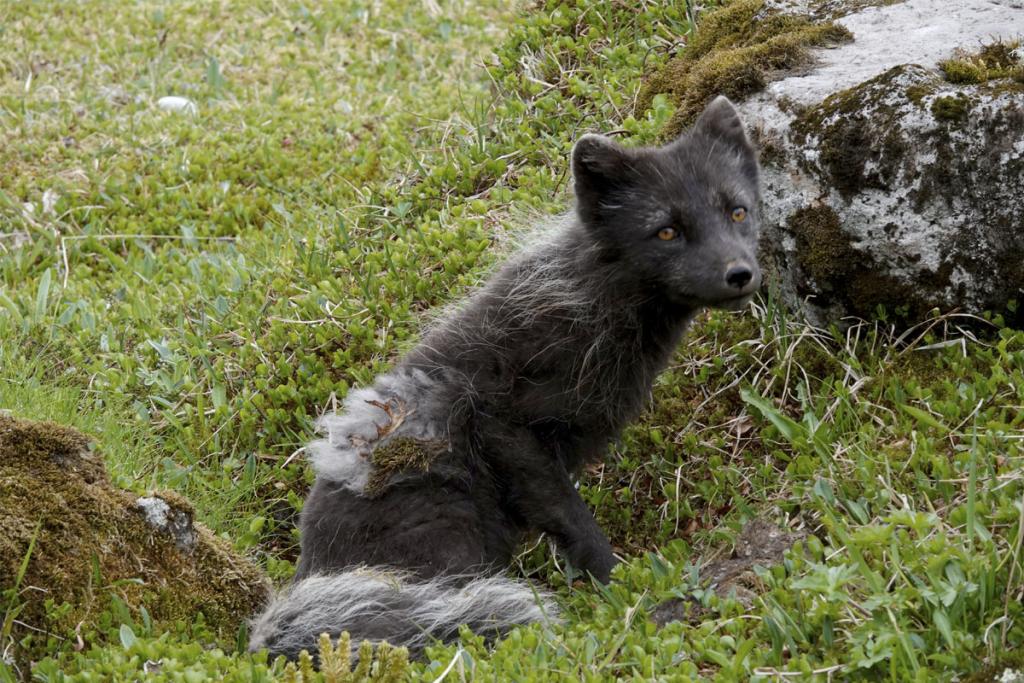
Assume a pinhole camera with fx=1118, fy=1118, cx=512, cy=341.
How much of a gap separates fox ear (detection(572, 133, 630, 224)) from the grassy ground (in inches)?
40.9

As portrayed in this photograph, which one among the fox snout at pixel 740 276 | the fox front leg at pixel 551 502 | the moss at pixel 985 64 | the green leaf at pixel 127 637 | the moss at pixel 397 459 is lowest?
the fox front leg at pixel 551 502

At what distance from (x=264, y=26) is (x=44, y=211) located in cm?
367

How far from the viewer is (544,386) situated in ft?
15.9

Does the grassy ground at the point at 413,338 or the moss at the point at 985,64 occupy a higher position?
the moss at the point at 985,64

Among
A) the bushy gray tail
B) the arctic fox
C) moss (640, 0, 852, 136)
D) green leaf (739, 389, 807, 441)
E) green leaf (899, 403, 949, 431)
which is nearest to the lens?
the bushy gray tail

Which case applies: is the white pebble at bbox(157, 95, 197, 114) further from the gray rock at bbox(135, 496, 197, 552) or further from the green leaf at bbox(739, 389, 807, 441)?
the green leaf at bbox(739, 389, 807, 441)

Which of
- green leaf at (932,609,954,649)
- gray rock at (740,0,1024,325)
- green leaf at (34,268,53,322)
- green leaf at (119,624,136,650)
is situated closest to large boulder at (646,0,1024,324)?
gray rock at (740,0,1024,325)

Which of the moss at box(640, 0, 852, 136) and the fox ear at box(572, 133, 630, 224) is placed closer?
the fox ear at box(572, 133, 630, 224)

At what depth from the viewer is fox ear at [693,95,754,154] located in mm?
4902

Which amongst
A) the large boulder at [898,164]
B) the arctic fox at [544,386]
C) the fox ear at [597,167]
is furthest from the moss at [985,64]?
the fox ear at [597,167]

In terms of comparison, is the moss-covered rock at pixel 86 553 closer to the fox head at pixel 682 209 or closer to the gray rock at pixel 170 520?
the gray rock at pixel 170 520

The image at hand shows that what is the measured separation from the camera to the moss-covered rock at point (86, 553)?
4.07 m

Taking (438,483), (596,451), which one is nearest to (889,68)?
(596,451)

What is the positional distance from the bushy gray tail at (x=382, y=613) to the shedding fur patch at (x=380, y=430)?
53cm
